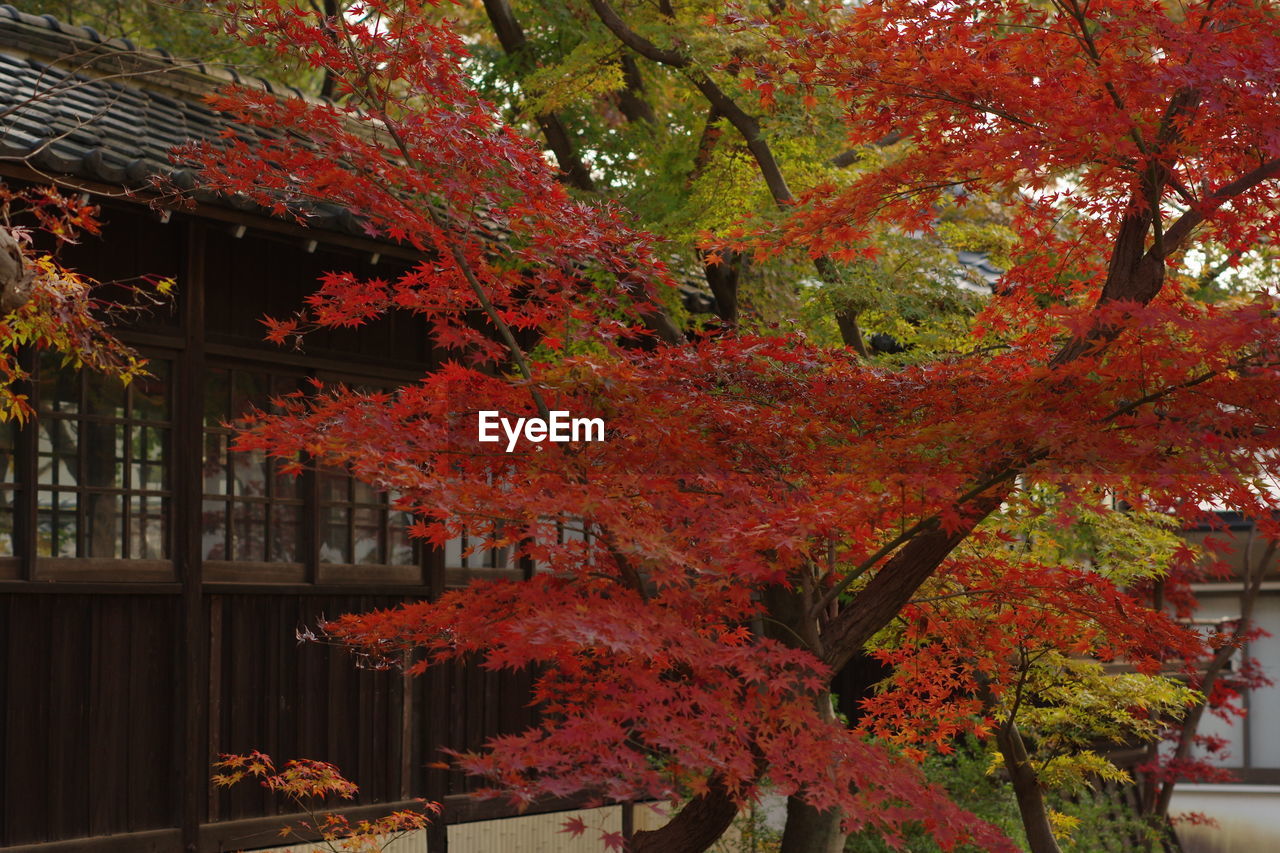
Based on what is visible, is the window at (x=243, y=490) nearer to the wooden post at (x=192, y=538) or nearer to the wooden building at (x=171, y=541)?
the wooden building at (x=171, y=541)

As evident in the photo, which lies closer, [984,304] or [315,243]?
[315,243]

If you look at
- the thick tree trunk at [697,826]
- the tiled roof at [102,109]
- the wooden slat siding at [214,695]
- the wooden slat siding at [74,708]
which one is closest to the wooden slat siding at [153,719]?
the wooden slat siding at [74,708]

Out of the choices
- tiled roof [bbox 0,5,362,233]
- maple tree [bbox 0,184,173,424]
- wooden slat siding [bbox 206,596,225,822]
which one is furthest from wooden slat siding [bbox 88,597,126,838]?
tiled roof [bbox 0,5,362,233]

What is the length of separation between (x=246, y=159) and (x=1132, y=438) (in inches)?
155

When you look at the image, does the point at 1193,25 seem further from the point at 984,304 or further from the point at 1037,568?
the point at 984,304

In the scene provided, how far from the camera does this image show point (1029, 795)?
8992 millimetres

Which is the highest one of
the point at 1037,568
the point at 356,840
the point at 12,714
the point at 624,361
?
the point at 624,361

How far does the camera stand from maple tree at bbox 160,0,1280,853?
4750mm

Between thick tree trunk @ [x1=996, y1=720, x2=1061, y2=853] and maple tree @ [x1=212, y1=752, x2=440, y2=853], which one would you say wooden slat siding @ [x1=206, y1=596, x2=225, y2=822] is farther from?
thick tree trunk @ [x1=996, y1=720, x2=1061, y2=853]

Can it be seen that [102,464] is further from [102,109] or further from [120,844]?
[120,844]

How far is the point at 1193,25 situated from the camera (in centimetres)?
567

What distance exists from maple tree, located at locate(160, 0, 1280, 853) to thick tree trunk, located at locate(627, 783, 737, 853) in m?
0.01

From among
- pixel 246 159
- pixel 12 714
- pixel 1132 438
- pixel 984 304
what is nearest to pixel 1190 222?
pixel 1132 438
